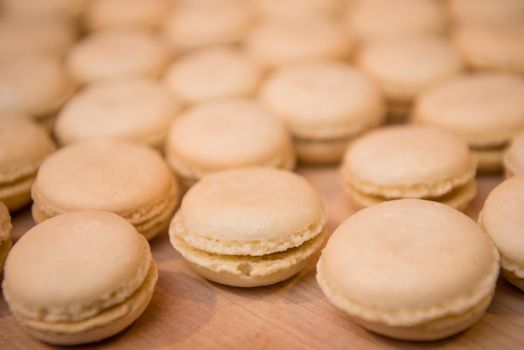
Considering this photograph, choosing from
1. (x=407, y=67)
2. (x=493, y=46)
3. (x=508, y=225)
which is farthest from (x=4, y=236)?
(x=493, y=46)

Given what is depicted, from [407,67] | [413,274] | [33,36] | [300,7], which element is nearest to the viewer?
[413,274]

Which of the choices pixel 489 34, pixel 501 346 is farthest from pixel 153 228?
pixel 489 34

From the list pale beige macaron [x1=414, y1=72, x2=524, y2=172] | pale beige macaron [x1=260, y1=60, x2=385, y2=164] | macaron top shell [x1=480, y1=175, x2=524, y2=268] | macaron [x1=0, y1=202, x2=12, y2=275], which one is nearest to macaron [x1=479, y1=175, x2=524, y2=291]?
macaron top shell [x1=480, y1=175, x2=524, y2=268]

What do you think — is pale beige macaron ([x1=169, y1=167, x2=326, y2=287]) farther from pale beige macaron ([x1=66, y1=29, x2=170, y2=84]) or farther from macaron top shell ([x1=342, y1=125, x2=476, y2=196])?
pale beige macaron ([x1=66, y1=29, x2=170, y2=84])

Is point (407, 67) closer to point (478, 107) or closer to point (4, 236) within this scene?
point (478, 107)

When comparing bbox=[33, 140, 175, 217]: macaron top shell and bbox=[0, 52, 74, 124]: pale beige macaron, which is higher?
bbox=[0, 52, 74, 124]: pale beige macaron

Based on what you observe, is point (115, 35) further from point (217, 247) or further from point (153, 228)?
point (217, 247)
